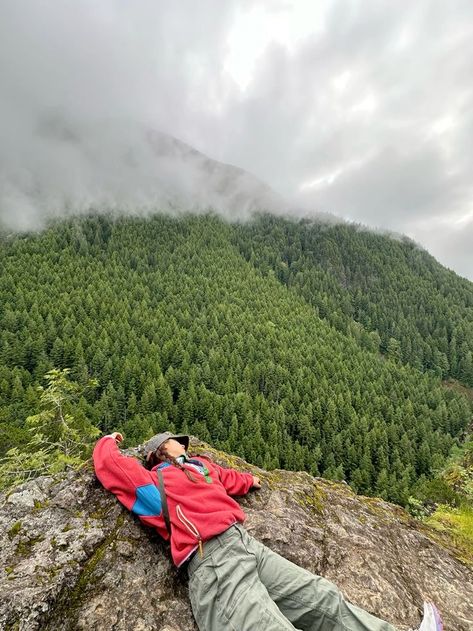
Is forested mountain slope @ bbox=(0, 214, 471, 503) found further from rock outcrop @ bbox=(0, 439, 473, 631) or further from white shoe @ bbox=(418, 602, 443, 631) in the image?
white shoe @ bbox=(418, 602, 443, 631)

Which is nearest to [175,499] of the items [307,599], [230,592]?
[230,592]

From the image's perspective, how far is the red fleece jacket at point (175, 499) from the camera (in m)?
4.68

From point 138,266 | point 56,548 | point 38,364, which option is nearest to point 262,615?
point 56,548

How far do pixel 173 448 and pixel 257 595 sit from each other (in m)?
2.41

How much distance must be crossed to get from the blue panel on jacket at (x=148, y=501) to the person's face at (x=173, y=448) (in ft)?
2.58

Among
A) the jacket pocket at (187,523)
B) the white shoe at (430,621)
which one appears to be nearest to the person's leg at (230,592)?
the jacket pocket at (187,523)

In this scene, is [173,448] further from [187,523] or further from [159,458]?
[187,523]

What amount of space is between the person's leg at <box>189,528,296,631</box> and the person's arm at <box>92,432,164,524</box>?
0.97 metres

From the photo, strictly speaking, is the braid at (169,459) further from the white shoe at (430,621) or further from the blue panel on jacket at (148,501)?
the white shoe at (430,621)

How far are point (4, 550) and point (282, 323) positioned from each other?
5139 inches

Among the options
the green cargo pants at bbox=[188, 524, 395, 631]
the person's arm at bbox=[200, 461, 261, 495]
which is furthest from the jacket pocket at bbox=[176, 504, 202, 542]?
the person's arm at bbox=[200, 461, 261, 495]

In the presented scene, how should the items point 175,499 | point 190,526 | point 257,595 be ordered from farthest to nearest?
point 175,499 → point 190,526 → point 257,595

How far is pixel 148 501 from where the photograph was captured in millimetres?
4992

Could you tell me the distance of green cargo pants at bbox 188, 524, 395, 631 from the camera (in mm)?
3992
